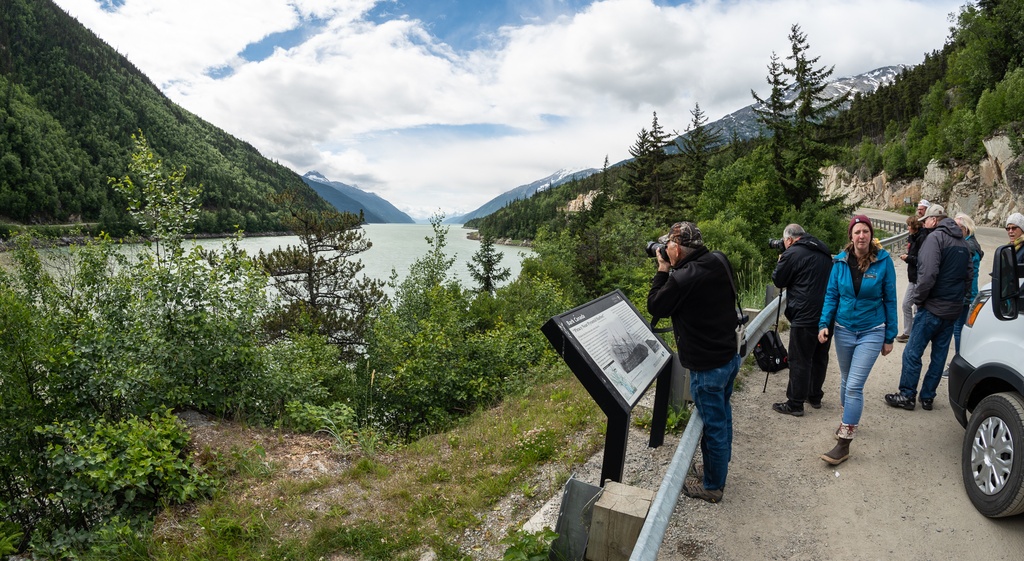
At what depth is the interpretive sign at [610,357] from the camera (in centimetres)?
314

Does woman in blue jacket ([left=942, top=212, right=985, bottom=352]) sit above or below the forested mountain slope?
below

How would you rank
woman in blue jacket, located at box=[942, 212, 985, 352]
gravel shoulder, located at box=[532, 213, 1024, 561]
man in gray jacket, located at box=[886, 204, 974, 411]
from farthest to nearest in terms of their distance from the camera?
woman in blue jacket, located at box=[942, 212, 985, 352] < man in gray jacket, located at box=[886, 204, 974, 411] < gravel shoulder, located at box=[532, 213, 1024, 561]

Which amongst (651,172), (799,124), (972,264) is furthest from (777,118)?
(972,264)

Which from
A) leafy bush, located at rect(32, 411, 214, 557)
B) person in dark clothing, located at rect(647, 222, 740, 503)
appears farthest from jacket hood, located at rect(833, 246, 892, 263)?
leafy bush, located at rect(32, 411, 214, 557)

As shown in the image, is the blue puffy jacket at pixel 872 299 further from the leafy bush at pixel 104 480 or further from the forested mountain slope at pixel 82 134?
the forested mountain slope at pixel 82 134

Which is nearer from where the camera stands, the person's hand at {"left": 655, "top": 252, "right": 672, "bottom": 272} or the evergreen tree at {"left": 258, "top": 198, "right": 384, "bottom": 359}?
the person's hand at {"left": 655, "top": 252, "right": 672, "bottom": 272}

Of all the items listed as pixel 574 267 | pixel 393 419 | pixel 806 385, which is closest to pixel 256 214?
pixel 574 267

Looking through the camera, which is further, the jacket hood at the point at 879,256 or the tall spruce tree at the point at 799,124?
the tall spruce tree at the point at 799,124

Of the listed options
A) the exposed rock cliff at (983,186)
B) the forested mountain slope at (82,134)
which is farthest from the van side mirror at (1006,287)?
the forested mountain slope at (82,134)

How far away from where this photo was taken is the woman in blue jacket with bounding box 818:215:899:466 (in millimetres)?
4465

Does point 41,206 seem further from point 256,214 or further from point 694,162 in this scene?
point 694,162

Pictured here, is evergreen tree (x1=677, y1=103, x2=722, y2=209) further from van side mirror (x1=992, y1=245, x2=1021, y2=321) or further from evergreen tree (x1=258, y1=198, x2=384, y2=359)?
van side mirror (x1=992, y1=245, x2=1021, y2=321)

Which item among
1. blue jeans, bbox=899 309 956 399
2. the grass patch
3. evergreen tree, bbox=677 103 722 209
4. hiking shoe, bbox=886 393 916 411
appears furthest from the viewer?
evergreen tree, bbox=677 103 722 209

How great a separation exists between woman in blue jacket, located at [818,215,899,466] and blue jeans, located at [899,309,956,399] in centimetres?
110
